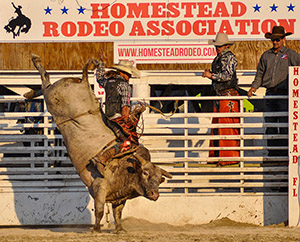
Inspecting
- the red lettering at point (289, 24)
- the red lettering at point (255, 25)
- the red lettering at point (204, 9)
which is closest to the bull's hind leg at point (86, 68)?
the red lettering at point (204, 9)

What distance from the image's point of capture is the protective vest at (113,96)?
10.3m

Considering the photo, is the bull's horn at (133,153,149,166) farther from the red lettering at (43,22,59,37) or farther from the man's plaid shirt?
the red lettering at (43,22,59,37)

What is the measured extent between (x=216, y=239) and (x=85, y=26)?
7.45 metres

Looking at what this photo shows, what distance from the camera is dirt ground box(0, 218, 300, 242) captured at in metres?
9.29

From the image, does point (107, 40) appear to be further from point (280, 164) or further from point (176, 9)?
point (280, 164)

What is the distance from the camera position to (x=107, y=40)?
50.3ft

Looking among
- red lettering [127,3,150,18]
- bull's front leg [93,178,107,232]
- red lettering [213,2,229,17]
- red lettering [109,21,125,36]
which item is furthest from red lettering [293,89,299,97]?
red lettering [109,21,125,36]

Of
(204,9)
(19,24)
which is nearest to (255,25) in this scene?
(204,9)

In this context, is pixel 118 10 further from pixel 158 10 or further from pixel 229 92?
pixel 229 92

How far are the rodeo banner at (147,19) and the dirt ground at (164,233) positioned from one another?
5.25m

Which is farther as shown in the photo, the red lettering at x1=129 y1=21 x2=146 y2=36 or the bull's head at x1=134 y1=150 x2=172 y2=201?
the red lettering at x1=129 y1=21 x2=146 y2=36

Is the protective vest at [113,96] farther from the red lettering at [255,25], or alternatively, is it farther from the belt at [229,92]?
the red lettering at [255,25]

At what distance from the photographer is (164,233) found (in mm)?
9914

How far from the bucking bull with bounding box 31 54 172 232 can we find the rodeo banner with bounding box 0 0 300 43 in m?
5.67
